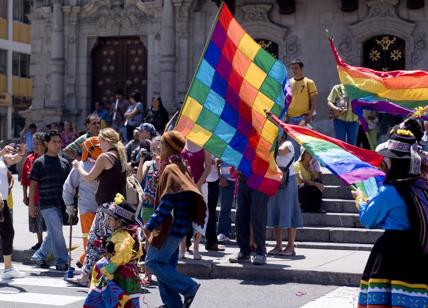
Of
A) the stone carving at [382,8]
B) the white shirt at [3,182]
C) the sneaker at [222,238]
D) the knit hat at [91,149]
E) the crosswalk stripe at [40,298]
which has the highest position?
the stone carving at [382,8]

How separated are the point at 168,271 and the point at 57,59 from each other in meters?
17.9

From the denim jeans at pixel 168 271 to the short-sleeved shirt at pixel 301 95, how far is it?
268 inches

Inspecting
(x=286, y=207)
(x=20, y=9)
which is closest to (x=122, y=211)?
(x=286, y=207)

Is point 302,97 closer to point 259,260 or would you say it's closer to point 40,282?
point 259,260

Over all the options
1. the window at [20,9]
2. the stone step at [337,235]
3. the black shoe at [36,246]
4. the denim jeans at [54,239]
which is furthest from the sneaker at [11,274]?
the window at [20,9]

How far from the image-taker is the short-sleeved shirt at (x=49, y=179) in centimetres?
1153

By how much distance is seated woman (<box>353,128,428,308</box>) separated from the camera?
6.05 metres

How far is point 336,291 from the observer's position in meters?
9.82

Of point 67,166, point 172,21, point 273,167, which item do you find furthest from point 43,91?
point 273,167

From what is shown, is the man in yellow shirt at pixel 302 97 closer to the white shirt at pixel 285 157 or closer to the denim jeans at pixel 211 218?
the denim jeans at pixel 211 218

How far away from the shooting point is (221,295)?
976 cm

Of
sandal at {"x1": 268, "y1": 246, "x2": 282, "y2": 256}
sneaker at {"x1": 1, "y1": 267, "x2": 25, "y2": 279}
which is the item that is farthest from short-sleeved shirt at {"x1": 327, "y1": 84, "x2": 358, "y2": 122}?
sneaker at {"x1": 1, "y1": 267, "x2": 25, "y2": 279}

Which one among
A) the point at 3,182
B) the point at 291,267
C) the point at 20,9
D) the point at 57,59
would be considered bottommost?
the point at 291,267

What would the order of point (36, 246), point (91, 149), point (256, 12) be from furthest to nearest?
point (256, 12), point (36, 246), point (91, 149)
